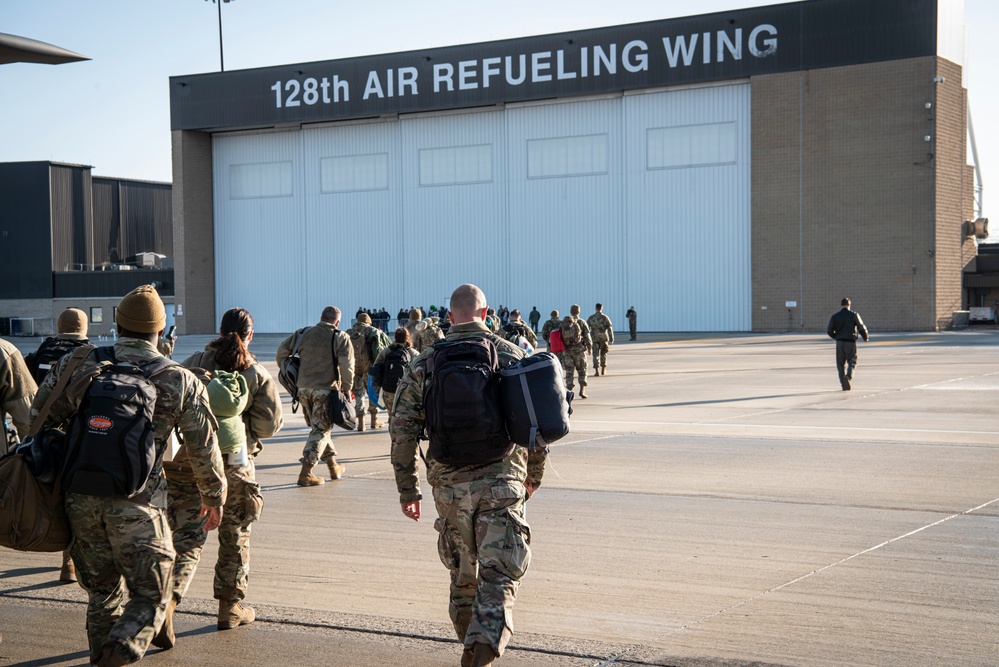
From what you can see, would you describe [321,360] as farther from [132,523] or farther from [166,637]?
[132,523]

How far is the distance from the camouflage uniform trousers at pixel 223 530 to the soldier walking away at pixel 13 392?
1531 millimetres

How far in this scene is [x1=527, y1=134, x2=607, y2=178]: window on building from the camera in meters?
51.7

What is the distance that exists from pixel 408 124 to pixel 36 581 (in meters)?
50.3

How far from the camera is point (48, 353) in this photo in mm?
8102

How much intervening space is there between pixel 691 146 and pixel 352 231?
18.3 metres

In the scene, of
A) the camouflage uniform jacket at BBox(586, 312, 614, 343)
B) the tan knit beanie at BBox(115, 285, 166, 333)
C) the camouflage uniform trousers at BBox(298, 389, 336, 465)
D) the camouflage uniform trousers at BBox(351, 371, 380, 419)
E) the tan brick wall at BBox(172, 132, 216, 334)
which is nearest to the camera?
the tan knit beanie at BBox(115, 285, 166, 333)

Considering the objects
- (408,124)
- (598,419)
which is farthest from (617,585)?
(408,124)

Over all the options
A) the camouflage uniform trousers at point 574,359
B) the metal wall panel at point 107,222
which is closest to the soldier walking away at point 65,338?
the camouflage uniform trousers at point 574,359

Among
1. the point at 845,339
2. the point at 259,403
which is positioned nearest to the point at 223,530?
the point at 259,403

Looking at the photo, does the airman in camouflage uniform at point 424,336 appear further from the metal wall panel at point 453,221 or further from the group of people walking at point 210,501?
the metal wall panel at point 453,221

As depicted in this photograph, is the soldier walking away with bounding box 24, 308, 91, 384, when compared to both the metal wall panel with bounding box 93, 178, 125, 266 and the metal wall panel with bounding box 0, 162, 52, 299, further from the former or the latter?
the metal wall panel with bounding box 93, 178, 125, 266

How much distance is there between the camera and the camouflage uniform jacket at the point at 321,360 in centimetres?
1086

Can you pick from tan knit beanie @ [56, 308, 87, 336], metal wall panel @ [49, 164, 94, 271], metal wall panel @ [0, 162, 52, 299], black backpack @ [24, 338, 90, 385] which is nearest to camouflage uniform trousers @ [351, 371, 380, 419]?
black backpack @ [24, 338, 90, 385]

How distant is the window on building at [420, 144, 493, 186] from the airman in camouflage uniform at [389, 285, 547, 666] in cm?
4954
